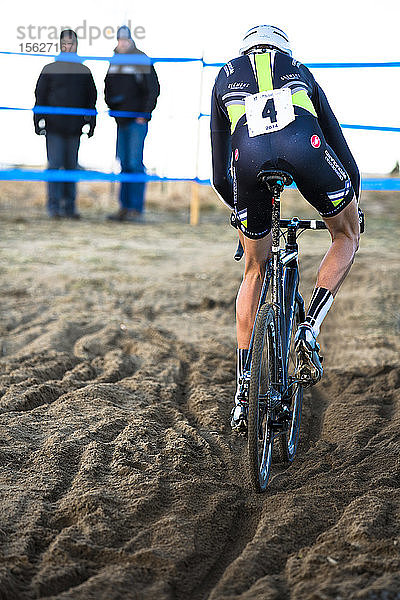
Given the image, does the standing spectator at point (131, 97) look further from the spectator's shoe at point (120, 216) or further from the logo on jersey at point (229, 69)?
the logo on jersey at point (229, 69)

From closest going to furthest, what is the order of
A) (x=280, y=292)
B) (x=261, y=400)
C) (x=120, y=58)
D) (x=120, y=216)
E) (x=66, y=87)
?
(x=261, y=400)
(x=280, y=292)
(x=66, y=87)
(x=120, y=58)
(x=120, y=216)

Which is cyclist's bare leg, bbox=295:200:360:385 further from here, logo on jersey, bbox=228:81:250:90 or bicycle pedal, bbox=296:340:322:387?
logo on jersey, bbox=228:81:250:90

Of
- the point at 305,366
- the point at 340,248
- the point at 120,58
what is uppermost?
the point at 120,58

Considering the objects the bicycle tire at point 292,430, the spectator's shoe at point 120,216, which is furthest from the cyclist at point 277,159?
the spectator's shoe at point 120,216

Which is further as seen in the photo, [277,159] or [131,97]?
[131,97]

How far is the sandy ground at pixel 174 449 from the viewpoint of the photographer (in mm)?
2434

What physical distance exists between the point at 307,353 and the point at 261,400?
0.90 ft

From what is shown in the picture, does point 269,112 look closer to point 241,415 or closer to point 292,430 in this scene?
point 241,415

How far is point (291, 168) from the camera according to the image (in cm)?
307

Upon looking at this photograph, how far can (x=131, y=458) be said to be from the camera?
340 centimetres

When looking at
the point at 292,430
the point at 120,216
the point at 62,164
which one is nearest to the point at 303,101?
the point at 292,430

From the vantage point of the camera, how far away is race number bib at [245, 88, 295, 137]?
3.07 m

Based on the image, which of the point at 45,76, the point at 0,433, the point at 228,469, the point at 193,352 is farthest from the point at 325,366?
the point at 45,76

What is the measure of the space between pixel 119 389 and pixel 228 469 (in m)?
1.25
